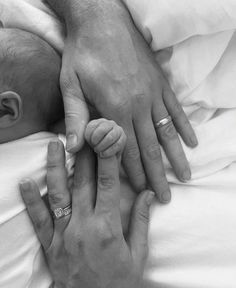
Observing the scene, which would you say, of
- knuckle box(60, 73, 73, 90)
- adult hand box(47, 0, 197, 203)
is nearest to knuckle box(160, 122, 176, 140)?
adult hand box(47, 0, 197, 203)

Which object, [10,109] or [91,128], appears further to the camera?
[10,109]

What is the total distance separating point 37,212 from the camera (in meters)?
1.04

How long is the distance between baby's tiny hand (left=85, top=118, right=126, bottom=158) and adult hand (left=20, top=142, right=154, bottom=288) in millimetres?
93

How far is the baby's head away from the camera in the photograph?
101 centimetres

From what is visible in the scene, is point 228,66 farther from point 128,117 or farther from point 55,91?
point 55,91

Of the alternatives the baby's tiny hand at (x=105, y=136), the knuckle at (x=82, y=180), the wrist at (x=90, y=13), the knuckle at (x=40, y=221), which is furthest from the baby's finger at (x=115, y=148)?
the wrist at (x=90, y=13)

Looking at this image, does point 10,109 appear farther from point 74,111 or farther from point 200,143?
point 200,143

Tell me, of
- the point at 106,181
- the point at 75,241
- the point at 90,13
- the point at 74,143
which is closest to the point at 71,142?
the point at 74,143

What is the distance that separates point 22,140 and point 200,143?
40 centimetres

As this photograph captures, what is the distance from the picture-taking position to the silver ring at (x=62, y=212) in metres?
1.05

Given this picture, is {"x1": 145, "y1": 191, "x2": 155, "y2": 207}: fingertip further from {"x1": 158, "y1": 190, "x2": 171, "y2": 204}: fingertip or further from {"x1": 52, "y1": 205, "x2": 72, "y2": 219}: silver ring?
{"x1": 52, "y1": 205, "x2": 72, "y2": 219}: silver ring

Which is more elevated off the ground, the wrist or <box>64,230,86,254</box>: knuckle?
the wrist

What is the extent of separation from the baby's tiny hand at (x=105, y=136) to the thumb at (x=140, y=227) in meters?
0.19

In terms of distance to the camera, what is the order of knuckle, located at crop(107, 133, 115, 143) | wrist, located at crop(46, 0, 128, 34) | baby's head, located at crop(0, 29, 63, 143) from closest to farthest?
1. knuckle, located at crop(107, 133, 115, 143)
2. baby's head, located at crop(0, 29, 63, 143)
3. wrist, located at crop(46, 0, 128, 34)
